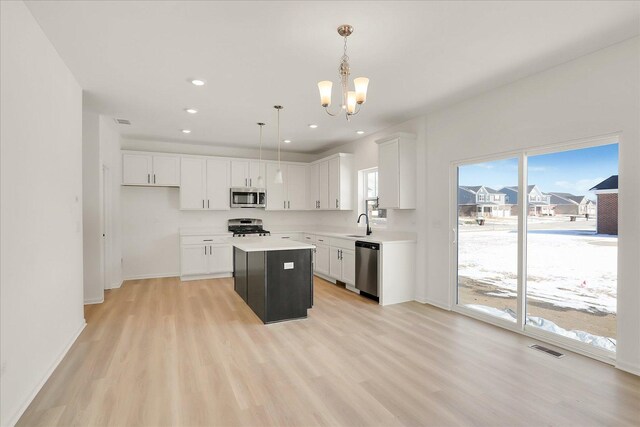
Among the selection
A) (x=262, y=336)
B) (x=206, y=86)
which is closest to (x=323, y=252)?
(x=262, y=336)

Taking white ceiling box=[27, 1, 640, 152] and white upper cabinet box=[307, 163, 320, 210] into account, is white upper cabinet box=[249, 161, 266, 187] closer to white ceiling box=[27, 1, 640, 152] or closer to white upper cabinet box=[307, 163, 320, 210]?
white upper cabinet box=[307, 163, 320, 210]

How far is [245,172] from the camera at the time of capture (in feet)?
23.2

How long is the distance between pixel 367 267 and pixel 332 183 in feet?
7.56

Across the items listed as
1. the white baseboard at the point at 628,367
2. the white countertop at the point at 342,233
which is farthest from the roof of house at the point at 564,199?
the white countertop at the point at 342,233

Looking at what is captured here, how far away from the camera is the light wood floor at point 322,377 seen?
2164 millimetres

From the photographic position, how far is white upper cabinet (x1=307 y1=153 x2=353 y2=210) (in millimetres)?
6555

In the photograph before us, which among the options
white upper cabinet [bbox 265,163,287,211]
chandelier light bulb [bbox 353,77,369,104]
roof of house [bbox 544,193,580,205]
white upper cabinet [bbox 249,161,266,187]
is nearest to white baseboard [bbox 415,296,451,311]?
roof of house [bbox 544,193,580,205]

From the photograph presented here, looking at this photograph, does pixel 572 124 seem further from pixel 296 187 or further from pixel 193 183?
pixel 193 183

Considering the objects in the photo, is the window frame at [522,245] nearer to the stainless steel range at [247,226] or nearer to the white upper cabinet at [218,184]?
the stainless steel range at [247,226]

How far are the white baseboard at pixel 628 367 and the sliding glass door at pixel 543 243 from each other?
0.15 metres

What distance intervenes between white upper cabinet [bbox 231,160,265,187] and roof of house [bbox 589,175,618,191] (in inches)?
221

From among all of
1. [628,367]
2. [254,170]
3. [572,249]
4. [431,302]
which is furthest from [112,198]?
[628,367]

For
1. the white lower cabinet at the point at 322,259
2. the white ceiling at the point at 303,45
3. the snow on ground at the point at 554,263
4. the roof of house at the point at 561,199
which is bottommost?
the white lower cabinet at the point at 322,259

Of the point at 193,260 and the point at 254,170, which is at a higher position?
the point at 254,170
